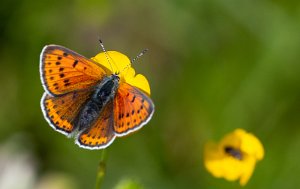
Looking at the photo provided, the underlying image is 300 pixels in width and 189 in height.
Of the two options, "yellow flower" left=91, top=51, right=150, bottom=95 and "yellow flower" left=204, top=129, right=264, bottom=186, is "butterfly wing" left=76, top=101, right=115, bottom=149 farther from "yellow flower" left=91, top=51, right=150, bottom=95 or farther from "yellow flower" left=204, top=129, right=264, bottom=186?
"yellow flower" left=204, top=129, right=264, bottom=186

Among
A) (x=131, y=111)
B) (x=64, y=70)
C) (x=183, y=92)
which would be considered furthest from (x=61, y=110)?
(x=183, y=92)

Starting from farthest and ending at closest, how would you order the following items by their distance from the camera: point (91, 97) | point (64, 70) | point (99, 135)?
Result: point (91, 97), point (64, 70), point (99, 135)

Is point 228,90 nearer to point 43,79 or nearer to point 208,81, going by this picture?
point 208,81

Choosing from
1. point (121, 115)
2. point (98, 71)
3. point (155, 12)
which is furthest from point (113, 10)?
point (121, 115)

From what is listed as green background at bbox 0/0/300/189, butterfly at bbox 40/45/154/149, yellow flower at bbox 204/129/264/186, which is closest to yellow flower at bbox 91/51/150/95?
butterfly at bbox 40/45/154/149

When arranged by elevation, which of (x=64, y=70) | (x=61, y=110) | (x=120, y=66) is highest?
(x=120, y=66)

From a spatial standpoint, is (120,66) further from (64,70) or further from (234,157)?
(234,157)

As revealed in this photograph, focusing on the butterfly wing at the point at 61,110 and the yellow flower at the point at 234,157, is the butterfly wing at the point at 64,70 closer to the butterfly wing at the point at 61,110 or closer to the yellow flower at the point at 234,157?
the butterfly wing at the point at 61,110
